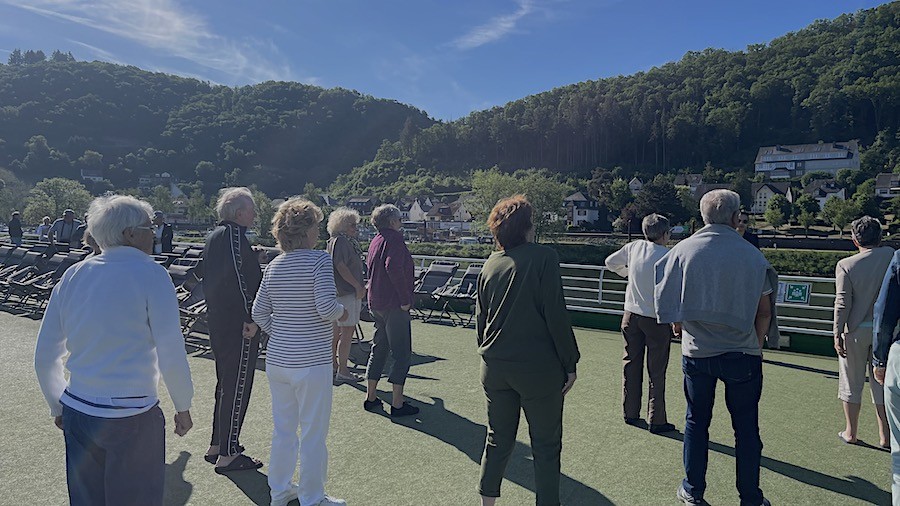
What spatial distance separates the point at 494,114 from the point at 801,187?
180 feet

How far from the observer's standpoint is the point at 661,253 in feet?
13.7

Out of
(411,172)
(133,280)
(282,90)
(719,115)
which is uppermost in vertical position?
(282,90)

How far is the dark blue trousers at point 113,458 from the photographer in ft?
6.26

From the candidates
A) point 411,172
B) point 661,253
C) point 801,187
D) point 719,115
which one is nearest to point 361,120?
point 411,172

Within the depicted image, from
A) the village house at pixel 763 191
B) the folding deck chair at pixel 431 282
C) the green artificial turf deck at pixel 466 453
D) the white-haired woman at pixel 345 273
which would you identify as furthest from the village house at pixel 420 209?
the green artificial turf deck at pixel 466 453

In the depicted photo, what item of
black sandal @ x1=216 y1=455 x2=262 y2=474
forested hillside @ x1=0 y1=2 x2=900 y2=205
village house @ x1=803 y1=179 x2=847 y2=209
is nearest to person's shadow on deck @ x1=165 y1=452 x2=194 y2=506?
black sandal @ x1=216 y1=455 x2=262 y2=474

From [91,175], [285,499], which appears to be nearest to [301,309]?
[285,499]

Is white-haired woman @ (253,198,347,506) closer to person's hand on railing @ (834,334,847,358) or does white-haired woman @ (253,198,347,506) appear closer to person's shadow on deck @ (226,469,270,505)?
person's shadow on deck @ (226,469,270,505)

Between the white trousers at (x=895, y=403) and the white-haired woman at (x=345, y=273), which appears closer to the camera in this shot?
the white trousers at (x=895, y=403)

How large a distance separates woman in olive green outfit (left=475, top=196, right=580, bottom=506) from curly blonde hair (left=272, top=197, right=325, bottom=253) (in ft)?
3.22

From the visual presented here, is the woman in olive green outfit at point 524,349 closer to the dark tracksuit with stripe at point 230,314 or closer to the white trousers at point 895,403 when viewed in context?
the white trousers at point 895,403

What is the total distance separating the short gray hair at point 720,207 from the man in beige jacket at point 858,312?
1392 mm

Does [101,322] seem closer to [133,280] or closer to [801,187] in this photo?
[133,280]

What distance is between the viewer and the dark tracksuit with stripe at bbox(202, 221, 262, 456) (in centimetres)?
326
